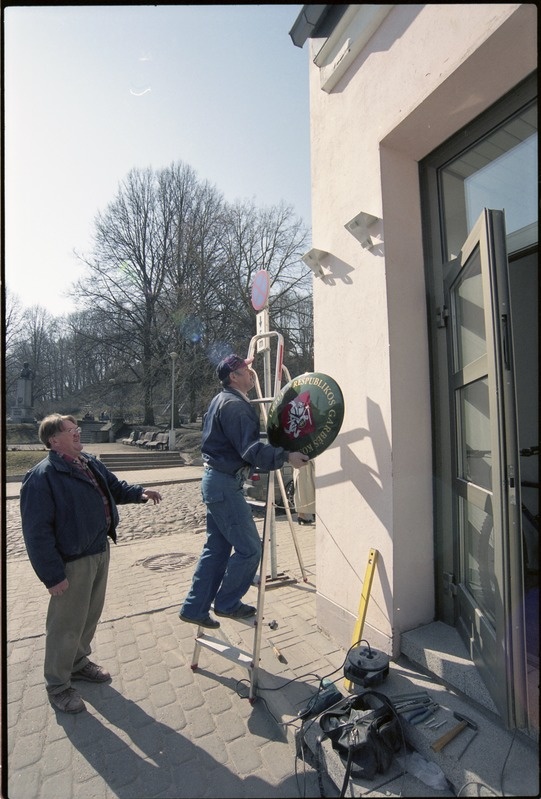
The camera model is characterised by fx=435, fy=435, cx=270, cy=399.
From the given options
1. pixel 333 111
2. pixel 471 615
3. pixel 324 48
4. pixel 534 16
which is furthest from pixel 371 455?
pixel 324 48

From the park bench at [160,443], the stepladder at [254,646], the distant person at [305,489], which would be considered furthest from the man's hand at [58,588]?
the park bench at [160,443]

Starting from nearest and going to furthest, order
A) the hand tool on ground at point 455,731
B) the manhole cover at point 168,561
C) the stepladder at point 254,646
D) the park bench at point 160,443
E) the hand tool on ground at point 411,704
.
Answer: the hand tool on ground at point 455,731 → the hand tool on ground at point 411,704 → the stepladder at point 254,646 → the manhole cover at point 168,561 → the park bench at point 160,443

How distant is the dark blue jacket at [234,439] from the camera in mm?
2721

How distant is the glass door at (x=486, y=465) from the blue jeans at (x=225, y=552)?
1393 millimetres

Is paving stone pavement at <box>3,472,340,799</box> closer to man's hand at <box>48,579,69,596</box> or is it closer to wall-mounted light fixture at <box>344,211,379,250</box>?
man's hand at <box>48,579,69,596</box>

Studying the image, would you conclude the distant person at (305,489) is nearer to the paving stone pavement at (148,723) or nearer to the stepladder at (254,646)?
the paving stone pavement at (148,723)

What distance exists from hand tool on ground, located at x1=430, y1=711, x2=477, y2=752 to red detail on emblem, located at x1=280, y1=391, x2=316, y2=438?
1.68 m

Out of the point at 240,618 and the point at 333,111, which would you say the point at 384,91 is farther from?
the point at 240,618

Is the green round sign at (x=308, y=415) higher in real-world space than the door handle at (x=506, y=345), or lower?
lower

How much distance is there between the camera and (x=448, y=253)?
304 centimetres

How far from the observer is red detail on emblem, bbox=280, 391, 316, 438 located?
9.07 feet

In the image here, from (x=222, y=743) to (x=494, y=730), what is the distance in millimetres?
1483

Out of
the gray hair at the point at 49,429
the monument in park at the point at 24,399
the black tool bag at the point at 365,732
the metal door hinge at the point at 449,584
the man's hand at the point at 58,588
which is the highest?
the monument in park at the point at 24,399

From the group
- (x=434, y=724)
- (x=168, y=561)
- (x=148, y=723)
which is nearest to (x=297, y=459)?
(x=434, y=724)
